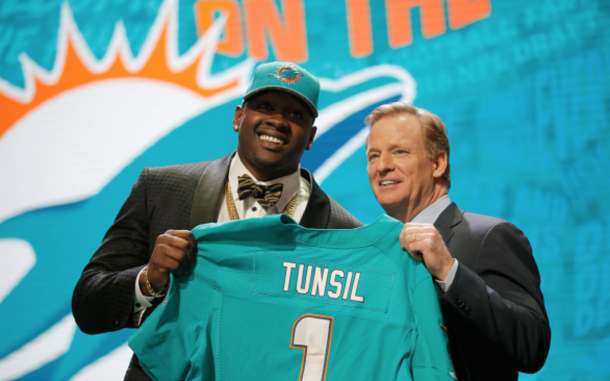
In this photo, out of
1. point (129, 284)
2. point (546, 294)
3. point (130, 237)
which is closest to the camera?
point (129, 284)

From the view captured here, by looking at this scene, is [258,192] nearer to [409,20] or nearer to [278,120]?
[278,120]

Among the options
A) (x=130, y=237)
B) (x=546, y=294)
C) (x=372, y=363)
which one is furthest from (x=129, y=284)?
(x=546, y=294)

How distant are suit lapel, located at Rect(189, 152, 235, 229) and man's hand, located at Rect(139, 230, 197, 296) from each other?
20 cm

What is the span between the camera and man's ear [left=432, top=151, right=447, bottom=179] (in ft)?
5.31

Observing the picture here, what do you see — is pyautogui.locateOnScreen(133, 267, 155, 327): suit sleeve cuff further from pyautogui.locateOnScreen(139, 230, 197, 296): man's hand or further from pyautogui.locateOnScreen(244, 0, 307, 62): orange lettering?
pyautogui.locateOnScreen(244, 0, 307, 62): orange lettering

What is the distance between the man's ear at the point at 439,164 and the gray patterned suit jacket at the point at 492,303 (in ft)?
0.46

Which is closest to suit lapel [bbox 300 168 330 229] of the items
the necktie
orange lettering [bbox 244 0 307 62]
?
the necktie

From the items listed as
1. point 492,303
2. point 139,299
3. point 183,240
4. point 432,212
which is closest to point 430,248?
point 492,303

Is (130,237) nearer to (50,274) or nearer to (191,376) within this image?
(191,376)

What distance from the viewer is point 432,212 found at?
62.0 inches

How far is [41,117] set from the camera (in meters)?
2.79

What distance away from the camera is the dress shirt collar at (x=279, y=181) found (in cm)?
167

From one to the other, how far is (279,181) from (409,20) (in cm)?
135

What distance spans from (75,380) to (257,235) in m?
1.66
